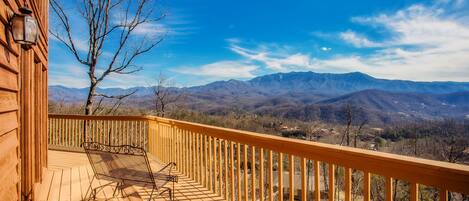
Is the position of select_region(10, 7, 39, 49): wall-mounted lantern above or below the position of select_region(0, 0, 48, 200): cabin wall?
above

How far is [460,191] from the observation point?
4.67 ft

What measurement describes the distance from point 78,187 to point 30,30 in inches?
110

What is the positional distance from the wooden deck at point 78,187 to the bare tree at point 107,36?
5934 mm

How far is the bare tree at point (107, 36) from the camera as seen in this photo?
11.7m

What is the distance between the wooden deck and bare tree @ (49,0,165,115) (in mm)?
5934

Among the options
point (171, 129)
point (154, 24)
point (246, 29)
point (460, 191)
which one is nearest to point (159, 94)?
point (154, 24)

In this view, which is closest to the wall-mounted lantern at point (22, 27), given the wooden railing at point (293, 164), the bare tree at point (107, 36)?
the wooden railing at point (293, 164)

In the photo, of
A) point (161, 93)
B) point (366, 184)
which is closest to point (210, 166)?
point (366, 184)

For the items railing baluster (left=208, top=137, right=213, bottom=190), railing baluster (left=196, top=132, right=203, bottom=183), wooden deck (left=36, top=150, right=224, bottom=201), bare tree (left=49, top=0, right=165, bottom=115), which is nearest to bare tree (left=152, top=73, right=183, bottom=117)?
bare tree (left=49, top=0, right=165, bottom=115)

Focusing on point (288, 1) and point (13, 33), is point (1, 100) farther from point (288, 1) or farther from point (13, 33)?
point (288, 1)

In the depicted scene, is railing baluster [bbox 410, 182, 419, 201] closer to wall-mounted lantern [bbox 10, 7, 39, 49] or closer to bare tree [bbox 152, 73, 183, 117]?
wall-mounted lantern [bbox 10, 7, 39, 49]

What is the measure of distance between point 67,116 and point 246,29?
59307mm

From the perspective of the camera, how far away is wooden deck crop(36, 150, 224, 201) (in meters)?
4.18

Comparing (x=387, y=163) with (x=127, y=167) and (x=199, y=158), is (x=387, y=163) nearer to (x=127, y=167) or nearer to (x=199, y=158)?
(x=127, y=167)
